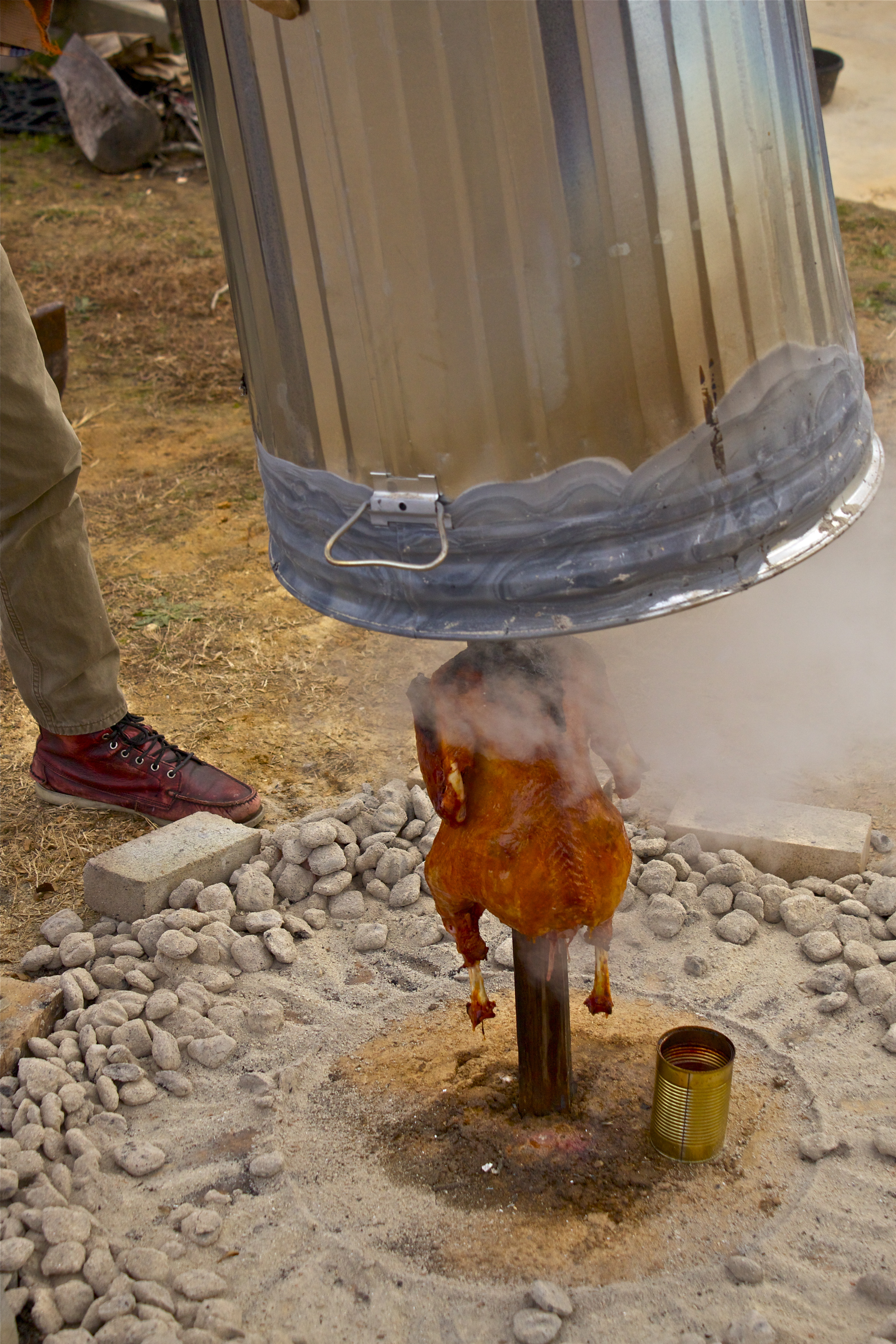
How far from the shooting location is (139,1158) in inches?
100

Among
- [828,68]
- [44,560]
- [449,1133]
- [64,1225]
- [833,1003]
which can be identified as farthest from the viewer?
[828,68]

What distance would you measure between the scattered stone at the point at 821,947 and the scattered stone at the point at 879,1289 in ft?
2.97

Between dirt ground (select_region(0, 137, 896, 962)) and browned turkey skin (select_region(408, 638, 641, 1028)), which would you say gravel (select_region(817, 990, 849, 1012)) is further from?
dirt ground (select_region(0, 137, 896, 962))

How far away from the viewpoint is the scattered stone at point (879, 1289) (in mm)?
2143

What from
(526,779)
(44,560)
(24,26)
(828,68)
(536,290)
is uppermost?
(24,26)

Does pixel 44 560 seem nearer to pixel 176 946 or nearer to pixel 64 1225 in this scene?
pixel 176 946

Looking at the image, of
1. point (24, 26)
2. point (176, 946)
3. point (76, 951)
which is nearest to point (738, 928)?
point (176, 946)

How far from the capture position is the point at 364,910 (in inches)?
133

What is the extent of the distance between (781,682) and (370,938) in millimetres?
1890

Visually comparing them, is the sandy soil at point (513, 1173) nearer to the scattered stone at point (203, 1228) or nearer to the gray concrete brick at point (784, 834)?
the scattered stone at point (203, 1228)

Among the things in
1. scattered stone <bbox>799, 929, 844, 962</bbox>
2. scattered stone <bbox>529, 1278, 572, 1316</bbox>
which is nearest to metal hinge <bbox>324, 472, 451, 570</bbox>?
scattered stone <bbox>529, 1278, 572, 1316</bbox>

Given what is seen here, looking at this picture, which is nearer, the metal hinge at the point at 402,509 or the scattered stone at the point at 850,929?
the metal hinge at the point at 402,509

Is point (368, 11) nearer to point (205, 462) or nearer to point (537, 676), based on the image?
point (537, 676)

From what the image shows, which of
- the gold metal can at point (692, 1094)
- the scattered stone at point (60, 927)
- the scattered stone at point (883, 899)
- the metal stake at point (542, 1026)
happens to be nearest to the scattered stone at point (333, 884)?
the scattered stone at point (60, 927)
